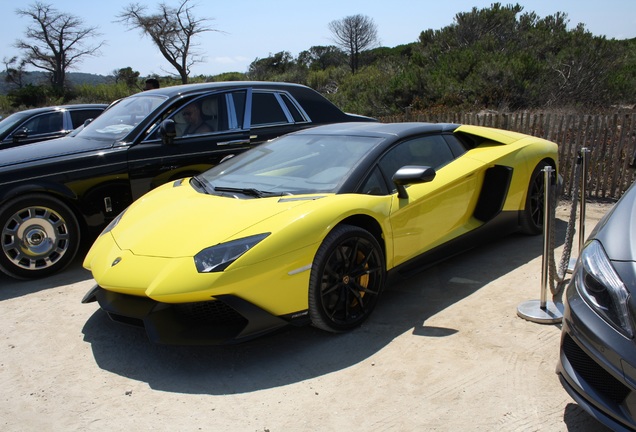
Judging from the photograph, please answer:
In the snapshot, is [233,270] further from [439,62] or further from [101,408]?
[439,62]

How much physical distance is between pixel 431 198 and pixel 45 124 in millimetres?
7387

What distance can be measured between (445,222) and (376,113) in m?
12.7

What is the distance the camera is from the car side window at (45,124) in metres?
8.98

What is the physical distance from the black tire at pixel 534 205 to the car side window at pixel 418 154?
3.41 ft

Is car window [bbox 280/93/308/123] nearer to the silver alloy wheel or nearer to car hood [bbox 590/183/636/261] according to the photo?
the silver alloy wheel

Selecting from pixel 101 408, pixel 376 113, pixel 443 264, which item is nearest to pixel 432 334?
pixel 443 264

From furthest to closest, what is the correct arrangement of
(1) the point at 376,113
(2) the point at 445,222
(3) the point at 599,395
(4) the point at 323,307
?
1. (1) the point at 376,113
2. (2) the point at 445,222
3. (4) the point at 323,307
4. (3) the point at 599,395

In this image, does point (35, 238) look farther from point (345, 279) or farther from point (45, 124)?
point (45, 124)

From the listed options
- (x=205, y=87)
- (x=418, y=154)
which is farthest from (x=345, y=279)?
(x=205, y=87)

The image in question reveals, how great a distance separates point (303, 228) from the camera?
3260 mm

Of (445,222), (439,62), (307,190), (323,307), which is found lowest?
(323,307)

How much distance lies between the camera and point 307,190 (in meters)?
3.74

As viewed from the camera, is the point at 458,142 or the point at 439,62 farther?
A: the point at 439,62

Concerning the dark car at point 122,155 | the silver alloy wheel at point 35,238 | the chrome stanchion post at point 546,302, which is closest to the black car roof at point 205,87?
the dark car at point 122,155
